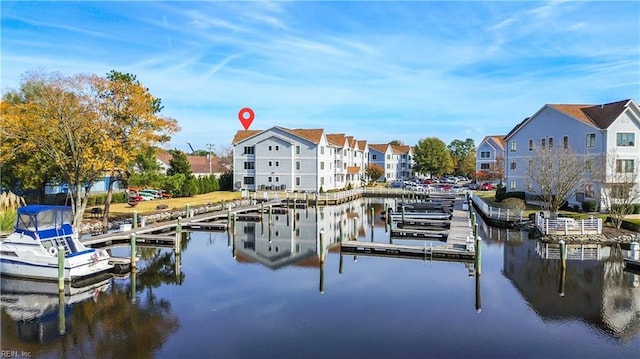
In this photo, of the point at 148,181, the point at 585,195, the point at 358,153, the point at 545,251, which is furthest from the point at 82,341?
the point at 358,153

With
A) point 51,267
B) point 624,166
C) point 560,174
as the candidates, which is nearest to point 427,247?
point 560,174

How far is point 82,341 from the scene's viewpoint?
14.8 metres

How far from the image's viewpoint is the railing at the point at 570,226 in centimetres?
3097

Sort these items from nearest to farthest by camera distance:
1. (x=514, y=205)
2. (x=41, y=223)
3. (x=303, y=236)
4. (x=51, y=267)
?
1. (x=51, y=267)
2. (x=41, y=223)
3. (x=303, y=236)
4. (x=514, y=205)

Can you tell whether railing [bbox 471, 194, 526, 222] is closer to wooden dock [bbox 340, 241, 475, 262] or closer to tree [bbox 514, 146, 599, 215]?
tree [bbox 514, 146, 599, 215]

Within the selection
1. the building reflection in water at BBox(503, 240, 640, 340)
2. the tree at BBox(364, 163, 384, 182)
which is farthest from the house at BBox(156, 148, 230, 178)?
the building reflection in water at BBox(503, 240, 640, 340)

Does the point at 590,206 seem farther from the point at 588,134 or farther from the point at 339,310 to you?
the point at 339,310

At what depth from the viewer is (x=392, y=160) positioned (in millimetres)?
104750

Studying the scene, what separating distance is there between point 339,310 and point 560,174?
85.4ft

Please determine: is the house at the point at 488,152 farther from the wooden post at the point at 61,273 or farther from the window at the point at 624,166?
the wooden post at the point at 61,273

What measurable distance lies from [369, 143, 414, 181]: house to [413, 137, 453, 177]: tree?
7522 millimetres

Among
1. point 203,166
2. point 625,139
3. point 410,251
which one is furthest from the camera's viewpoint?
point 203,166

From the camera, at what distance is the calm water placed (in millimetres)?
14344

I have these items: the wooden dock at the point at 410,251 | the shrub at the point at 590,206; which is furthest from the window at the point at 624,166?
the wooden dock at the point at 410,251
